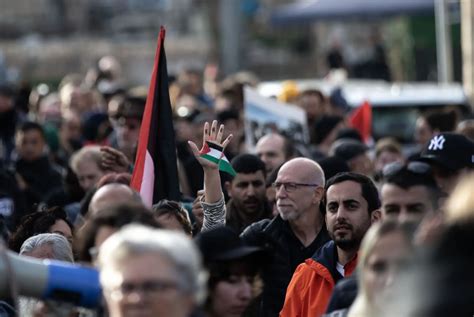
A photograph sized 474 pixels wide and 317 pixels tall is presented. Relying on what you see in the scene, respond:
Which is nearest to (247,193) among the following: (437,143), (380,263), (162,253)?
(437,143)

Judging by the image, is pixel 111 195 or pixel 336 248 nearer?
pixel 111 195

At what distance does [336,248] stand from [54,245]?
148 centimetres

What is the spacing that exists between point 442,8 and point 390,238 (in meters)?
18.2

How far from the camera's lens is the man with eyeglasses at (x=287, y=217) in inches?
383

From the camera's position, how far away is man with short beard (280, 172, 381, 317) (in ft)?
29.1

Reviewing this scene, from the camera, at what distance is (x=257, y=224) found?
1009 centimetres

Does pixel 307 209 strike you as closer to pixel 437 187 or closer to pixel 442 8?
pixel 437 187

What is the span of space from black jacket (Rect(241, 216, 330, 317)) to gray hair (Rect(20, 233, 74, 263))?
3.68ft

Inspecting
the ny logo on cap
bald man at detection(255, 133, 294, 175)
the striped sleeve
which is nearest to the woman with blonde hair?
the ny logo on cap

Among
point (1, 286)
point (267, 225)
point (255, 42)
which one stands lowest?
point (255, 42)

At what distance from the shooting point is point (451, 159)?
8750 millimetres

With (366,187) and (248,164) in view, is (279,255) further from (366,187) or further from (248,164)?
(248,164)

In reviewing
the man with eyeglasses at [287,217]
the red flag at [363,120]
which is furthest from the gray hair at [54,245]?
the red flag at [363,120]

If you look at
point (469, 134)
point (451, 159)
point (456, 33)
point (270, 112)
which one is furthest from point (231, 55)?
point (451, 159)
